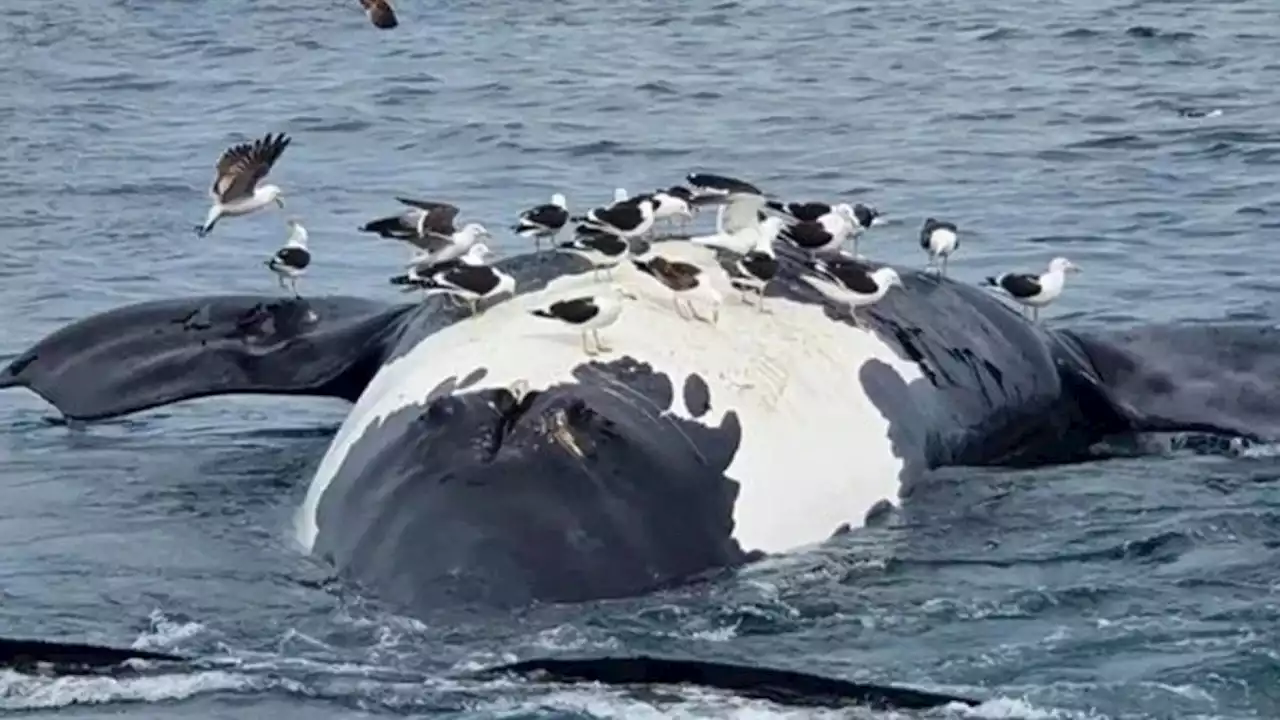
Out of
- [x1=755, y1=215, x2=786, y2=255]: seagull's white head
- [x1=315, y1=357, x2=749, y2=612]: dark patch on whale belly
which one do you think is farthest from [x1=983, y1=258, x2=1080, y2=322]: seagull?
[x1=315, y1=357, x2=749, y2=612]: dark patch on whale belly

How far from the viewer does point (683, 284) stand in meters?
13.8

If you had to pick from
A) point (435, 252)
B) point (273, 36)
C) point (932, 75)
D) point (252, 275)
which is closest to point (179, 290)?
point (252, 275)

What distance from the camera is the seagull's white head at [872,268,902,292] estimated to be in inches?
570

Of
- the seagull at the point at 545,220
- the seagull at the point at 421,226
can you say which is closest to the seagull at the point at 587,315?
the seagull at the point at 545,220

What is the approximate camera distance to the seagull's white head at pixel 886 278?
14.5 metres

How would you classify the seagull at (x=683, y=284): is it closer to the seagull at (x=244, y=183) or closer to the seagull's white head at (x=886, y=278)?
the seagull's white head at (x=886, y=278)

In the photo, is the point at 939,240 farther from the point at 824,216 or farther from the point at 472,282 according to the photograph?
the point at 472,282

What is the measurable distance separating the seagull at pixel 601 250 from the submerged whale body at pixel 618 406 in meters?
0.08

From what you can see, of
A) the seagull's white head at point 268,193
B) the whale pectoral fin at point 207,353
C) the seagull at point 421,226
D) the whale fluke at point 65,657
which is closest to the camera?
the whale fluke at point 65,657

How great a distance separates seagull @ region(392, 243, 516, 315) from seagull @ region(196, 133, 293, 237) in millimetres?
7570

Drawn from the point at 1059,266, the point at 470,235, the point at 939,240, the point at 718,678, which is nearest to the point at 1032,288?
the point at 1059,266

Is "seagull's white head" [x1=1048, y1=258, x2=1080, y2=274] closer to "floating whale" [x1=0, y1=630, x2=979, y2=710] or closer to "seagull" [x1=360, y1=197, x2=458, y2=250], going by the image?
"seagull" [x1=360, y1=197, x2=458, y2=250]

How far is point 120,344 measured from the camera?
1580 centimetres

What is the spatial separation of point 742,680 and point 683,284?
10.8ft
